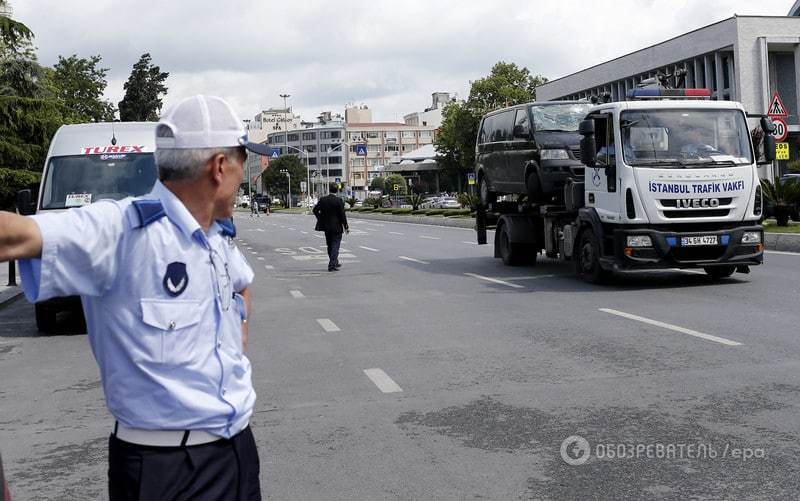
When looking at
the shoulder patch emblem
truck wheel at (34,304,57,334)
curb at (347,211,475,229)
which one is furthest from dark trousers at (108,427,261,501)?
curb at (347,211,475,229)

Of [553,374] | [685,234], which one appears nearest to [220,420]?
[553,374]

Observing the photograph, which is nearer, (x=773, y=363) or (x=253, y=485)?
(x=253, y=485)

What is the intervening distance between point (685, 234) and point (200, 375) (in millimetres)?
12426

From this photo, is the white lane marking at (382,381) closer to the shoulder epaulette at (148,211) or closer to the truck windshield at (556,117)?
the shoulder epaulette at (148,211)

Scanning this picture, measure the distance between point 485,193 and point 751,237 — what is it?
288 inches

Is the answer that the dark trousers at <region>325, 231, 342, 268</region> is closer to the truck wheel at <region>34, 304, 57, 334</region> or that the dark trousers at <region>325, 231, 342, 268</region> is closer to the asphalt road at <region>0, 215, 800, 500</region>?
the asphalt road at <region>0, 215, 800, 500</region>

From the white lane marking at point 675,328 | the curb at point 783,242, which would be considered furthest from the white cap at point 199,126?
the curb at point 783,242

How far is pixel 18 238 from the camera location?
221 cm

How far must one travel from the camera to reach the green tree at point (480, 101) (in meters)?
94.8

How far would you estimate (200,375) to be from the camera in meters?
2.54

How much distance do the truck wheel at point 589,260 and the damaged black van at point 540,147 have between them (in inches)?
58.8

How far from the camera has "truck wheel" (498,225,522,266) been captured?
19.1 meters

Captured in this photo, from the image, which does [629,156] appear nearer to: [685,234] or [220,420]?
[685,234]

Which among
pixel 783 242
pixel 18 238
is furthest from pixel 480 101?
pixel 18 238
